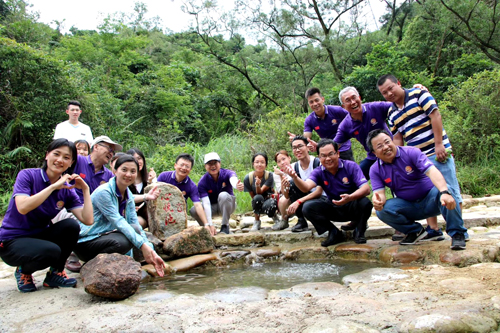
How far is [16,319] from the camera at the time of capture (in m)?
2.48

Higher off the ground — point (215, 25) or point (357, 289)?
point (215, 25)

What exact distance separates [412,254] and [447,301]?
135 cm

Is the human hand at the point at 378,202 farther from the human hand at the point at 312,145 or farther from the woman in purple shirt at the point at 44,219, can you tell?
the woman in purple shirt at the point at 44,219

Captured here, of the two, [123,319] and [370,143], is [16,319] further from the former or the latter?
[370,143]

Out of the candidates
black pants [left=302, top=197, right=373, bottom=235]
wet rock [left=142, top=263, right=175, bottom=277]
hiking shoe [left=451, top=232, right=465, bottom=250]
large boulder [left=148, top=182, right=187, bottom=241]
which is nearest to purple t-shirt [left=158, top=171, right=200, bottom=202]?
large boulder [left=148, top=182, right=187, bottom=241]

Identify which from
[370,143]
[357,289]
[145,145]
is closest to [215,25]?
[145,145]

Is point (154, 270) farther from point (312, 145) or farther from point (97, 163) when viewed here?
point (312, 145)

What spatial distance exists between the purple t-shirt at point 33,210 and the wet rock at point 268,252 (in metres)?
2.30

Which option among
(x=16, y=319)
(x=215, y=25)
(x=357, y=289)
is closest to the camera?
(x=16, y=319)

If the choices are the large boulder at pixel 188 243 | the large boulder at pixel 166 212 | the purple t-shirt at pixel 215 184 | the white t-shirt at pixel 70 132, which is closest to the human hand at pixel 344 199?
the large boulder at pixel 188 243

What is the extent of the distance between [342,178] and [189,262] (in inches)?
75.3

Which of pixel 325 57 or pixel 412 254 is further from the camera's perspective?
pixel 325 57

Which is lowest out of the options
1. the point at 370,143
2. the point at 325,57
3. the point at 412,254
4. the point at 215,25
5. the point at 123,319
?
the point at 412,254

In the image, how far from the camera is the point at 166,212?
474 cm
